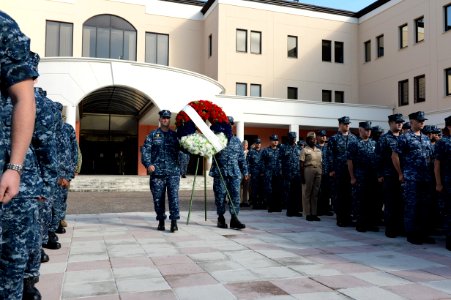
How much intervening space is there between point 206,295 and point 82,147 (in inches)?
985

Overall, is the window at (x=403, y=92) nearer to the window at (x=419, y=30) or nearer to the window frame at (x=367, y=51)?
the window at (x=419, y=30)

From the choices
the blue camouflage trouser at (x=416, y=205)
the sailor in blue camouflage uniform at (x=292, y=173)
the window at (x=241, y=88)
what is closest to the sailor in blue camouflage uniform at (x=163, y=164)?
the sailor in blue camouflage uniform at (x=292, y=173)

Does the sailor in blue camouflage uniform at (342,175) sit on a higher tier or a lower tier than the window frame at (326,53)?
lower

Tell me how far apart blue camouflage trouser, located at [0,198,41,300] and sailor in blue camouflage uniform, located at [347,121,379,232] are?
20.0ft

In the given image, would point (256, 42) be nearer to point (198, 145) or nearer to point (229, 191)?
point (229, 191)

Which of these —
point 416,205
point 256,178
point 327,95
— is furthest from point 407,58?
point 416,205

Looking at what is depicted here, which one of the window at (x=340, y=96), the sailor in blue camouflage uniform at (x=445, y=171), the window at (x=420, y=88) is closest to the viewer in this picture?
the sailor in blue camouflage uniform at (x=445, y=171)

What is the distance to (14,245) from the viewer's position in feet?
7.66

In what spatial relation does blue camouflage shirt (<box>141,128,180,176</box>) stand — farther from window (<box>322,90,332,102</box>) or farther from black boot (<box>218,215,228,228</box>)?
window (<box>322,90,332,102</box>)

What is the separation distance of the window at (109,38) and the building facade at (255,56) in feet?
0.19

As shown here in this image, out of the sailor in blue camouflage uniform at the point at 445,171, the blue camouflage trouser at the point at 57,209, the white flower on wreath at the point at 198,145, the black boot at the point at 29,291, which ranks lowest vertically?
the black boot at the point at 29,291

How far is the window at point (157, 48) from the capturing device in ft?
87.0

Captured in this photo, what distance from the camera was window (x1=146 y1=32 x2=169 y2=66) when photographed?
2652cm

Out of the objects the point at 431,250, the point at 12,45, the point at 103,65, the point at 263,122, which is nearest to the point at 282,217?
the point at 431,250
